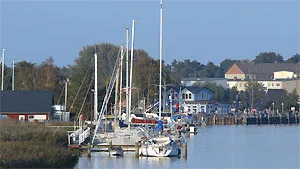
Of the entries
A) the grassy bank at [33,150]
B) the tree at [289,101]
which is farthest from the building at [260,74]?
the grassy bank at [33,150]

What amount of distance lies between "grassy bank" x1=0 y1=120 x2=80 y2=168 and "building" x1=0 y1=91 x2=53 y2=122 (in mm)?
22408

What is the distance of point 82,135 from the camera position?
52.3 m

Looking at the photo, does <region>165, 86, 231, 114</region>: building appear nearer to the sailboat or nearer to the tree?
the tree

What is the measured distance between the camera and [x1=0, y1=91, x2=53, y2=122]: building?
237 ft

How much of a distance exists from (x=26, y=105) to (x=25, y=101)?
492 mm

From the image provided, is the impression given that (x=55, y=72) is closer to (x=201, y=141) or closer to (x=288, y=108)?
(x=201, y=141)

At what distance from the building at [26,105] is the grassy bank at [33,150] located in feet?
73.5

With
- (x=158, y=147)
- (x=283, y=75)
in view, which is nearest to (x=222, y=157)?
(x=158, y=147)

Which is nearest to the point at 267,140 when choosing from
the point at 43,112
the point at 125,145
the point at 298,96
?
the point at 43,112

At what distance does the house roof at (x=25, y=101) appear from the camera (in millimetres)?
72438

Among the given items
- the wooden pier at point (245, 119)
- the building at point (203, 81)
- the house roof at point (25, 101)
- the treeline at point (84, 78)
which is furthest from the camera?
the building at point (203, 81)

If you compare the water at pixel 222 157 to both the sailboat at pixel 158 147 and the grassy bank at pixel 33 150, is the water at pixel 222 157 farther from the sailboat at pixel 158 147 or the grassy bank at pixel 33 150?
the grassy bank at pixel 33 150

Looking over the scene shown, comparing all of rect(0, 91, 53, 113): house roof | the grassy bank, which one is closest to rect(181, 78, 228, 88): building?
rect(0, 91, 53, 113): house roof

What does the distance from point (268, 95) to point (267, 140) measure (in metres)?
75.5
